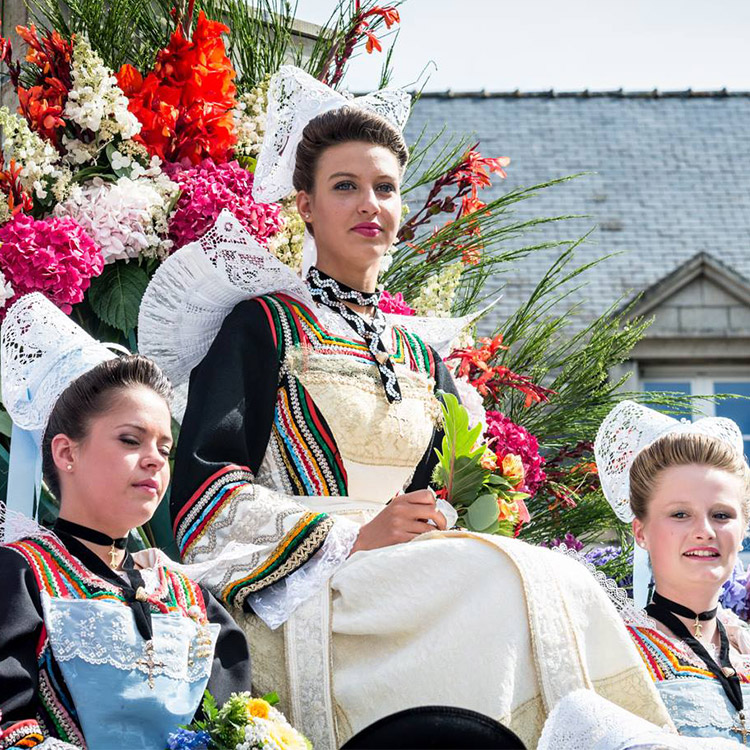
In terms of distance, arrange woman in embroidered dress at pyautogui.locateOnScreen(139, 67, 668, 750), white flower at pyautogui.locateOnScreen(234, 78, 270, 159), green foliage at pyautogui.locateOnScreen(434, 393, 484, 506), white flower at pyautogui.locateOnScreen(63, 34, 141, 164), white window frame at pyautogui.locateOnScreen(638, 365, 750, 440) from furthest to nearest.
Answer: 1. white window frame at pyautogui.locateOnScreen(638, 365, 750, 440)
2. white flower at pyautogui.locateOnScreen(234, 78, 270, 159)
3. white flower at pyautogui.locateOnScreen(63, 34, 141, 164)
4. green foliage at pyautogui.locateOnScreen(434, 393, 484, 506)
5. woman in embroidered dress at pyautogui.locateOnScreen(139, 67, 668, 750)

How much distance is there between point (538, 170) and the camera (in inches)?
593

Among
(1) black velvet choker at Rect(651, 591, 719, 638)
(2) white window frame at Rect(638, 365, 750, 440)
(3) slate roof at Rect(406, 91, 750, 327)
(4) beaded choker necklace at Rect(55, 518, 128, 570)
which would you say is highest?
(3) slate roof at Rect(406, 91, 750, 327)

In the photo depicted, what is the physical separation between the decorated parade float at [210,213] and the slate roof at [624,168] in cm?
773

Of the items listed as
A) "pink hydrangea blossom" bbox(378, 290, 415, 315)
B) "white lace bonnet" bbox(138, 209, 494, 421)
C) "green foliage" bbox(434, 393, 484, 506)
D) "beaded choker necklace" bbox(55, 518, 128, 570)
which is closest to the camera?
"beaded choker necklace" bbox(55, 518, 128, 570)

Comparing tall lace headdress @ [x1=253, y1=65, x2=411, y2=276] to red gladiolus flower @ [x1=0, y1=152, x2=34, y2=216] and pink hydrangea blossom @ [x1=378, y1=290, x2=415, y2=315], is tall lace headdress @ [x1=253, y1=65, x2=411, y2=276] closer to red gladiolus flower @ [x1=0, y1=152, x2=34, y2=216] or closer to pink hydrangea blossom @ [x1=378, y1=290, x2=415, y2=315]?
pink hydrangea blossom @ [x1=378, y1=290, x2=415, y2=315]

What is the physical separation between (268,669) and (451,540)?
0.52 m

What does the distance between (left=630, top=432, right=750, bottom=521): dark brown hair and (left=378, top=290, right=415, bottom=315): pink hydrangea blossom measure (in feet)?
3.44

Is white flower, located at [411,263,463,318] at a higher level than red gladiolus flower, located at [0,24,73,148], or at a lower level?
lower

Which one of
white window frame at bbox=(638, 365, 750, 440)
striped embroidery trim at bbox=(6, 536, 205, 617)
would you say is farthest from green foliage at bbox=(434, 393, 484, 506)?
white window frame at bbox=(638, 365, 750, 440)

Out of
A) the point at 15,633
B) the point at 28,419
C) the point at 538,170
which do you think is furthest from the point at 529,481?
the point at 538,170

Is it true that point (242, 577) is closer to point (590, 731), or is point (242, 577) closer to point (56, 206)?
point (590, 731)

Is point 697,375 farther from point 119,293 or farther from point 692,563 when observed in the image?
point 692,563

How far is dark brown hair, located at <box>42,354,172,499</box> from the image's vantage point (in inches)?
131

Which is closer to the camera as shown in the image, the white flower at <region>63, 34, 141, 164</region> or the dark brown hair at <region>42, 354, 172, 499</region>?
the dark brown hair at <region>42, 354, 172, 499</region>
